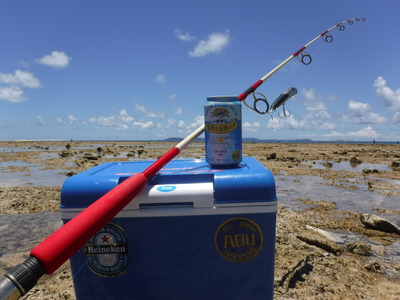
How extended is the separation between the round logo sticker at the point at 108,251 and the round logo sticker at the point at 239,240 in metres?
0.62

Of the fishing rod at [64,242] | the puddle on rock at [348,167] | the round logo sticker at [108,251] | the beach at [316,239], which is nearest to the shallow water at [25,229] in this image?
the beach at [316,239]

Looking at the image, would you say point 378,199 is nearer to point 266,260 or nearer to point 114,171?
point 266,260

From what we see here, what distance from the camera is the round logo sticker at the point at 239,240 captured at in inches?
80.7

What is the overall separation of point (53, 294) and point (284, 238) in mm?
3113

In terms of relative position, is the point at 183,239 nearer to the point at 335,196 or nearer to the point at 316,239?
the point at 316,239

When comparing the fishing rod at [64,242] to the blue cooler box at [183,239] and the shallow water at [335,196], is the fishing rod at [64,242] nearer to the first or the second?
the blue cooler box at [183,239]

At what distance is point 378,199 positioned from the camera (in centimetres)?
783

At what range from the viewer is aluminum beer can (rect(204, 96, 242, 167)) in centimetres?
226

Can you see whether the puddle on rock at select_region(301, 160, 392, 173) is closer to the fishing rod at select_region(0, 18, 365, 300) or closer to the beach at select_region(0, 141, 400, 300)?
the beach at select_region(0, 141, 400, 300)

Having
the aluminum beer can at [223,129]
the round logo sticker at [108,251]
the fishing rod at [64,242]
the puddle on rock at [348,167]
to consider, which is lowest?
the puddle on rock at [348,167]

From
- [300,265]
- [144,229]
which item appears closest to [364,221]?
[300,265]

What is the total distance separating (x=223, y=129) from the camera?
7.45 feet

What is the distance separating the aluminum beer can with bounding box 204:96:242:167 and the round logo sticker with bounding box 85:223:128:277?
0.85 m

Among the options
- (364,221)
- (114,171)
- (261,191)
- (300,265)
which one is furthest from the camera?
(364,221)
